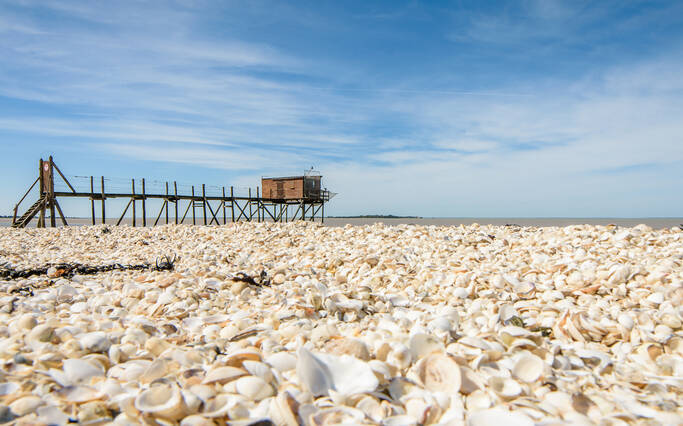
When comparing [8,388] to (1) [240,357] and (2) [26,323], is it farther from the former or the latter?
(2) [26,323]

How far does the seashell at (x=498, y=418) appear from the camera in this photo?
1.49 m

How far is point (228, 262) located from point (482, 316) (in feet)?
12.9

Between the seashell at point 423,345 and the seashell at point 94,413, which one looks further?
the seashell at point 423,345

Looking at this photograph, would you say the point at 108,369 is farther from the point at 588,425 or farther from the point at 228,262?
the point at 228,262

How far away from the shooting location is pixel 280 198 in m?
35.2

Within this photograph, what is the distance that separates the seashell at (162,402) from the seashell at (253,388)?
0.23 metres

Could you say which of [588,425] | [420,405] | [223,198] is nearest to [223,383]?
[420,405]

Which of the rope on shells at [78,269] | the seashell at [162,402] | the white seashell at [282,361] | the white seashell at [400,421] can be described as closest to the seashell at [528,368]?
the white seashell at [400,421]

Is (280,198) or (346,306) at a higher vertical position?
(280,198)

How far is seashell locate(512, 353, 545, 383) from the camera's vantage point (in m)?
1.88

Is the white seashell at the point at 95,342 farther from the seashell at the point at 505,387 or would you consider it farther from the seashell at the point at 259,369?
the seashell at the point at 505,387

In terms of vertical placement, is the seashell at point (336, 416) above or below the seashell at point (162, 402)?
below

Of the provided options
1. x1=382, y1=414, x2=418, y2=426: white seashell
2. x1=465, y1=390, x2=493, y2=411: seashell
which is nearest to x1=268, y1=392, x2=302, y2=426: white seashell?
x1=382, y1=414, x2=418, y2=426: white seashell

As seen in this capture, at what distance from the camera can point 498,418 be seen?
59.8 inches
